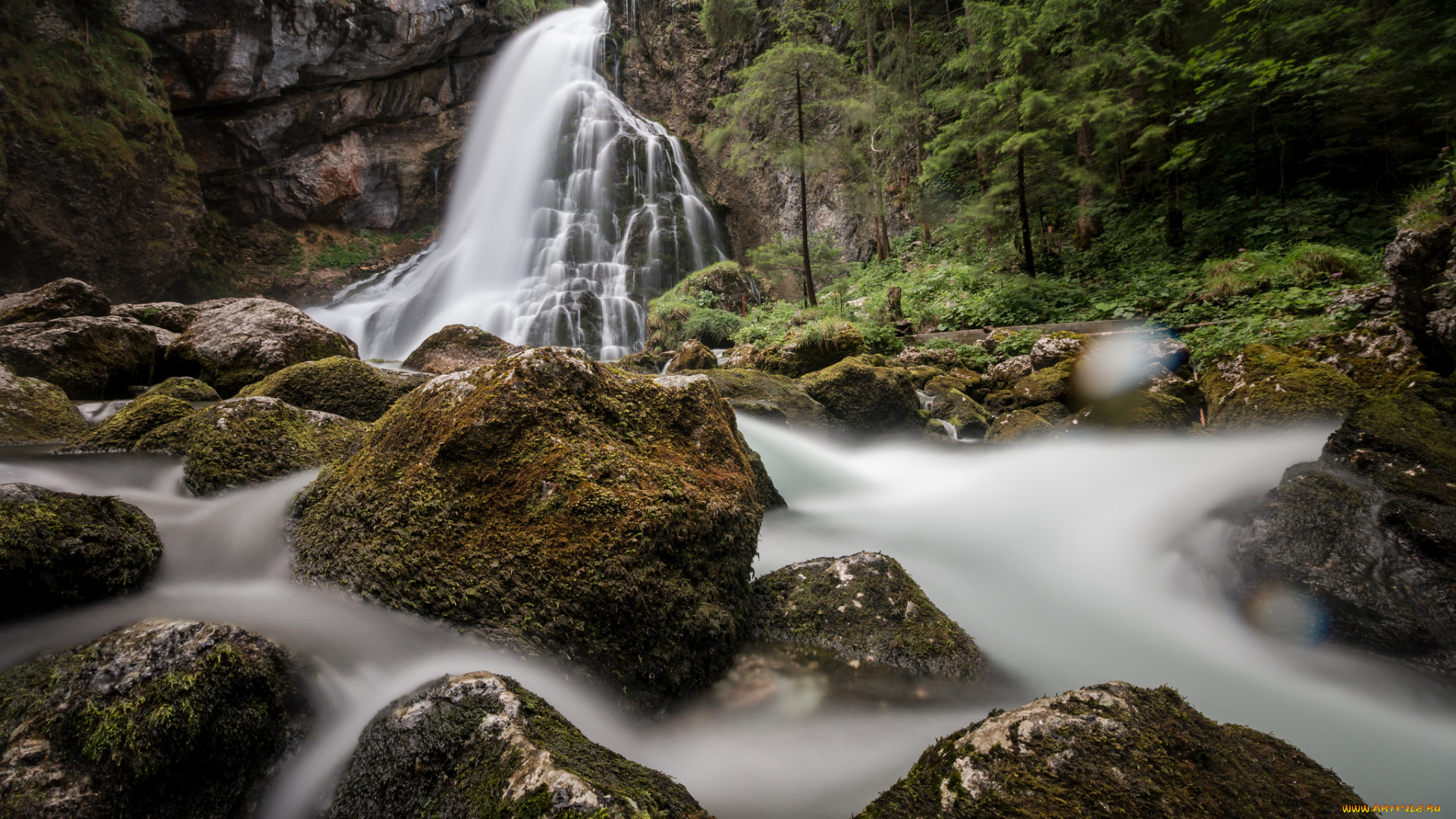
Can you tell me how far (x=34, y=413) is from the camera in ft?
17.0

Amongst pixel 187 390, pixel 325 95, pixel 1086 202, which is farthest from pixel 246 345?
pixel 325 95

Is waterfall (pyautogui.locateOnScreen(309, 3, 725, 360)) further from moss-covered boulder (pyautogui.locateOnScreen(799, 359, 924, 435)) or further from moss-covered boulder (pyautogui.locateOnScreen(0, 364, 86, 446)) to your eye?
moss-covered boulder (pyautogui.locateOnScreen(0, 364, 86, 446))

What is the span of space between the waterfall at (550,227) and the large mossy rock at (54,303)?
906cm

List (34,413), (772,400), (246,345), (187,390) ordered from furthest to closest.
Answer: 1. (772,400)
2. (246,345)
3. (187,390)
4. (34,413)

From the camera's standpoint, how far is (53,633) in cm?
180

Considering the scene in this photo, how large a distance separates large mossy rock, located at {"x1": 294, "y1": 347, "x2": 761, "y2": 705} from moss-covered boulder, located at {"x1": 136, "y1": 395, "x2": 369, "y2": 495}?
2.70ft

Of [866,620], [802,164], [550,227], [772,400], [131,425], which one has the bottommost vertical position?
[866,620]

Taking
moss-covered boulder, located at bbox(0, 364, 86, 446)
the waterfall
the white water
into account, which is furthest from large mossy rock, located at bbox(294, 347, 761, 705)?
the waterfall

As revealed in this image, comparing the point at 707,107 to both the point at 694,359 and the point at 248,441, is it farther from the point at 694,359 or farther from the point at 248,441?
the point at 248,441

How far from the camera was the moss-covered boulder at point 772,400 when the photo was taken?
752 cm

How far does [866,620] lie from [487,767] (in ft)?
6.32

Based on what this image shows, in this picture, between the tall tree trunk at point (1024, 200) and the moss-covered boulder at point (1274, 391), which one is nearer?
the moss-covered boulder at point (1274, 391)

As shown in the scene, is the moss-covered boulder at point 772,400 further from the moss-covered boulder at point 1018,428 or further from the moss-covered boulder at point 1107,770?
the moss-covered boulder at point 1107,770

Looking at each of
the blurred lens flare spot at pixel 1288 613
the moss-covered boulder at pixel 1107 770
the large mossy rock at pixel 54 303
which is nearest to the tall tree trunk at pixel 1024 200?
the blurred lens flare spot at pixel 1288 613
